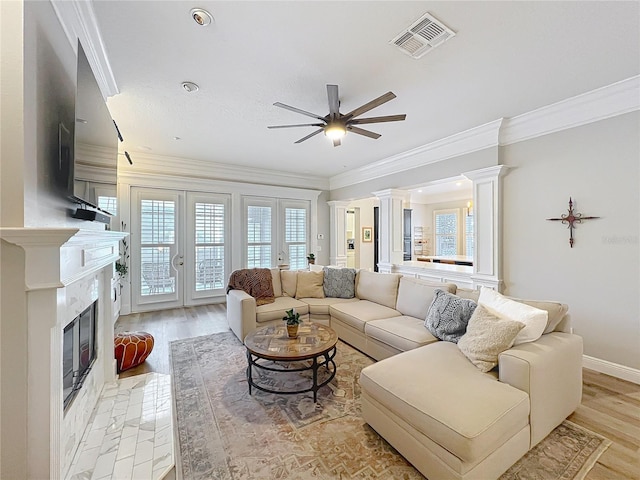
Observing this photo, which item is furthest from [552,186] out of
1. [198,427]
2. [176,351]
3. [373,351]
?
[176,351]

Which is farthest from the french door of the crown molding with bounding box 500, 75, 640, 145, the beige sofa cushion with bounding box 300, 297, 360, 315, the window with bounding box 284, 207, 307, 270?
the crown molding with bounding box 500, 75, 640, 145

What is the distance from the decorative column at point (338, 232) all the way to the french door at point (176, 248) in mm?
2655

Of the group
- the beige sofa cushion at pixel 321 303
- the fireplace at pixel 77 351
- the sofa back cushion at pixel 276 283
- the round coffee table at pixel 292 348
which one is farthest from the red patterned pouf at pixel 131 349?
the beige sofa cushion at pixel 321 303

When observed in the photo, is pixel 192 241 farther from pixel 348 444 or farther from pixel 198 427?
pixel 348 444

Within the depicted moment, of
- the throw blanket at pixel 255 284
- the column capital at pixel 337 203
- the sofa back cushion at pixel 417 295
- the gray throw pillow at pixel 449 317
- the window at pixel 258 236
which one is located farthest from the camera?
the column capital at pixel 337 203

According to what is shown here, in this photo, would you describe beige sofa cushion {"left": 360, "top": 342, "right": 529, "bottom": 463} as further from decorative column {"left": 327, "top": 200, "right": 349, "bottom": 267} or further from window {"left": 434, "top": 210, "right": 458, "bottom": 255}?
window {"left": 434, "top": 210, "right": 458, "bottom": 255}

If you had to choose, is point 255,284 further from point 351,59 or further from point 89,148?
point 351,59

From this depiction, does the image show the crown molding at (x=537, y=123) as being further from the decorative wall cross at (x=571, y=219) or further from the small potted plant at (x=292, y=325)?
the small potted plant at (x=292, y=325)

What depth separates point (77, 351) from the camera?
1923 millimetres

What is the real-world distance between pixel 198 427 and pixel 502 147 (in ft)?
14.8

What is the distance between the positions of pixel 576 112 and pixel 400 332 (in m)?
3.02

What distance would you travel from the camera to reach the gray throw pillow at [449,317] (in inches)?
93.7

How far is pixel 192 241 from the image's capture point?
5.45 meters

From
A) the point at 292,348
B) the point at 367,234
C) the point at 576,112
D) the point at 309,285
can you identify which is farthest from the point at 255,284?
the point at 367,234
